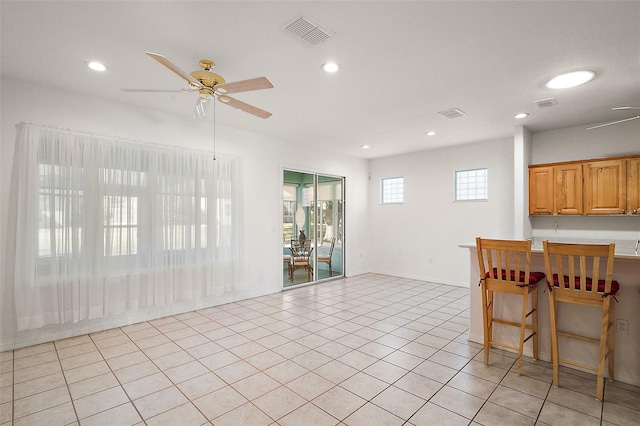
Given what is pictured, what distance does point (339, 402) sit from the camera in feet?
7.56

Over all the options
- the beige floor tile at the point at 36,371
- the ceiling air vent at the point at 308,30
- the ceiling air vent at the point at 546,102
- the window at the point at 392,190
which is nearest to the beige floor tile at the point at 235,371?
the beige floor tile at the point at 36,371

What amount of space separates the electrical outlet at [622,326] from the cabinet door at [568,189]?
2.38 m

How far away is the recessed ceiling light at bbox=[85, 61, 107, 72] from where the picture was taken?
9.61ft

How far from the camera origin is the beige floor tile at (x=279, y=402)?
219cm

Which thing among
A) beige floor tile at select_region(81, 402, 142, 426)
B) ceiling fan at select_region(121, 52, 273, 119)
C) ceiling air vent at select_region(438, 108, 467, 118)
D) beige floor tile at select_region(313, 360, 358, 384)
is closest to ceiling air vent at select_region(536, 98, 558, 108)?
ceiling air vent at select_region(438, 108, 467, 118)

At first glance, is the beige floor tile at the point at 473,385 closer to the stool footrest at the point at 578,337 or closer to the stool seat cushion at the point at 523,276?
the stool footrest at the point at 578,337

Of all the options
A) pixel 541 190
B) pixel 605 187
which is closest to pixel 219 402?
pixel 541 190

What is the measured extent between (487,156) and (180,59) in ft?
17.9

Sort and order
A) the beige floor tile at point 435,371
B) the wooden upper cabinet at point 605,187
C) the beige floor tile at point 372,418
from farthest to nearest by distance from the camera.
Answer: the wooden upper cabinet at point 605,187 → the beige floor tile at point 435,371 → the beige floor tile at point 372,418

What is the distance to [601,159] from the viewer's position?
4.34m

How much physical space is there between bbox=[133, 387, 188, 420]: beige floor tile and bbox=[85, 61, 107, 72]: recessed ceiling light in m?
3.05

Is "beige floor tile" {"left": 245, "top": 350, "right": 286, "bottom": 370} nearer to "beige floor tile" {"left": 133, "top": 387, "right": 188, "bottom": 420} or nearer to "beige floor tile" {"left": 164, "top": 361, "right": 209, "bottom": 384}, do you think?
"beige floor tile" {"left": 164, "top": 361, "right": 209, "bottom": 384}

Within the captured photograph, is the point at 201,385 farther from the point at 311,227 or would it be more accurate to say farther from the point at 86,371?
the point at 311,227

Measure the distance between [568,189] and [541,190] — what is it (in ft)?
1.09
